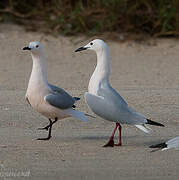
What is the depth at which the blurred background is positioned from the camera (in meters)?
13.3

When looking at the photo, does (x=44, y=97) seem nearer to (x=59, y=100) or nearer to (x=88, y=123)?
(x=59, y=100)

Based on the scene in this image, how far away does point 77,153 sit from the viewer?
6035 millimetres

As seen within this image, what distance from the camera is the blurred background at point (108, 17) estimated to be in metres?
13.3

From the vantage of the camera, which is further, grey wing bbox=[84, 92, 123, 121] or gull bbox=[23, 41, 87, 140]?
gull bbox=[23, 41, 87, 140]

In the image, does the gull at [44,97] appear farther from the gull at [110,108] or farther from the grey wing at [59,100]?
the gull at [110,108]

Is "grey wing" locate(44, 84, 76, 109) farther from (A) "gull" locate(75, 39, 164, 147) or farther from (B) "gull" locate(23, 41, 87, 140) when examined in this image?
(A) "gull" locate(75, 39, 164, 147)

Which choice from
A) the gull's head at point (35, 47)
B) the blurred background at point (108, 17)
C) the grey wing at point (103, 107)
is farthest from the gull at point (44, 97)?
the blurred background at point (108, 17)

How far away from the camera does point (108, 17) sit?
13.4 m

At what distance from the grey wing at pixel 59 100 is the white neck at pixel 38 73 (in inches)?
6.6

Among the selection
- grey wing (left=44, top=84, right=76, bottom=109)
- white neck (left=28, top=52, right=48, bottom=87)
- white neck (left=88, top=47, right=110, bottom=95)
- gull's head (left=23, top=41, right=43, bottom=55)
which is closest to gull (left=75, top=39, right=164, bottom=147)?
white neck (left=88, top=47, right=110, bottom=95)

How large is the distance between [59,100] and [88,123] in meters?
1.06

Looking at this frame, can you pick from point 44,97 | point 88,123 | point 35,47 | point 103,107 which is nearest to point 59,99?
point 44,97

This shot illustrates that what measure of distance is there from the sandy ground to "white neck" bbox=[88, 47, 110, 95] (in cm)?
58

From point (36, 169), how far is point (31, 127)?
166 cm
